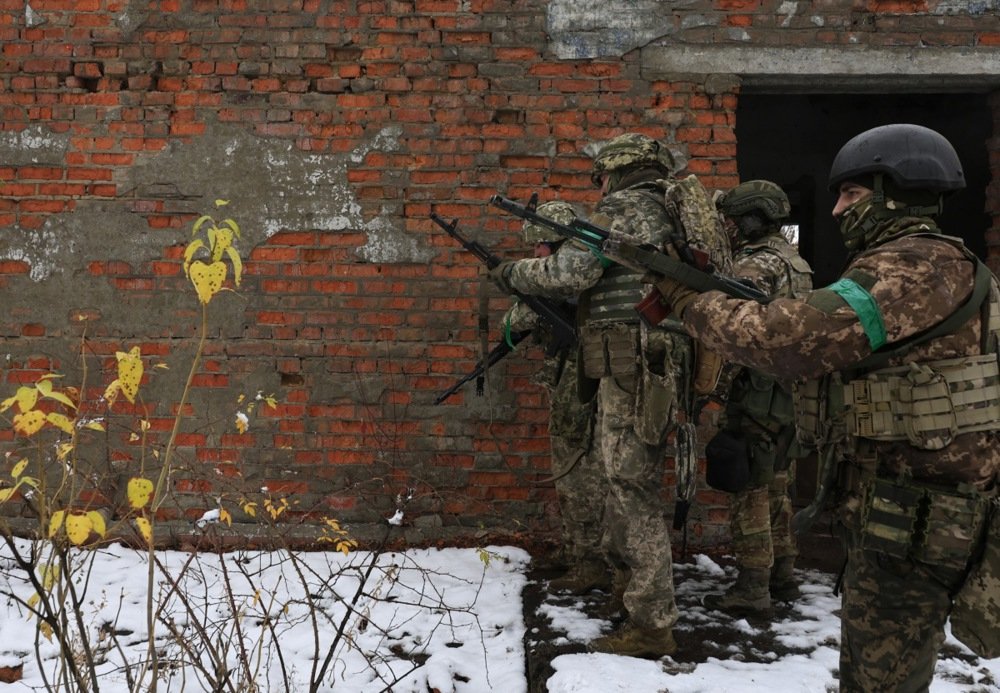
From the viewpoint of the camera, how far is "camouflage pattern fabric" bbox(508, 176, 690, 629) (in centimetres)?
303

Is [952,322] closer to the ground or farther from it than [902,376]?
farther from it

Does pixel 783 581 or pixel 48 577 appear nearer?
pixel 48 577

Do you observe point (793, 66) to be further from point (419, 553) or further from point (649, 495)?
point (419, 553)

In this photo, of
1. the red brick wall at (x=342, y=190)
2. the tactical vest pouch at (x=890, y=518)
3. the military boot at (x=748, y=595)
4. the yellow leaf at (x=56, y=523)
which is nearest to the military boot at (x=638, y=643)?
the military boot at (x=748, y=595)

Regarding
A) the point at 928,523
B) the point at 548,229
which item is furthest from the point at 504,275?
the point at 928,523

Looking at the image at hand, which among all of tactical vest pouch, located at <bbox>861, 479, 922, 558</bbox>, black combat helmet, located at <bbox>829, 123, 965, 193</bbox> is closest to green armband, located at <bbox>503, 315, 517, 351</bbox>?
black combat helmet, located at <bbox>829, 123, 965, 193</bbox>

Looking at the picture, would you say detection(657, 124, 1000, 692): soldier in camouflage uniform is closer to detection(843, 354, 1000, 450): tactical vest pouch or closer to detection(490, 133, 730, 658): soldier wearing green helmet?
detection(843, 354, 1000, 450): tactical vest pouch

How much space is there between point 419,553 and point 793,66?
331 centimetres

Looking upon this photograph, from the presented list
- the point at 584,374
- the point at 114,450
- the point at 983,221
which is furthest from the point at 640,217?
the point at 983,221

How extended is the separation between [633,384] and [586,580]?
1.19m

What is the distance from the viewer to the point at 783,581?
151 inches

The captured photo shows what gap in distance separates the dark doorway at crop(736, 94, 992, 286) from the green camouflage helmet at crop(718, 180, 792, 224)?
346cm

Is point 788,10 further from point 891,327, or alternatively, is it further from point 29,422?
point 29,422

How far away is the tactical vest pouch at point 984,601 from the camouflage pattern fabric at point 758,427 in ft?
5.00
